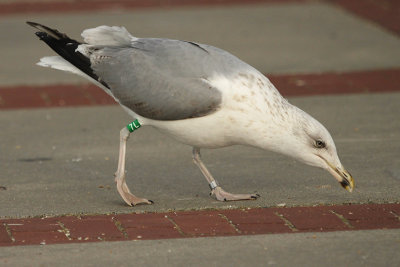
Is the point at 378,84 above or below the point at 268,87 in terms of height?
below

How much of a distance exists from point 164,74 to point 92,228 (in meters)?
1.09

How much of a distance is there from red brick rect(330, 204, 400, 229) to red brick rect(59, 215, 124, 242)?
141 centimetres

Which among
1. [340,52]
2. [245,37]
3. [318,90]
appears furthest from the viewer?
[245,37]

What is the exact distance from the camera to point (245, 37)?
41.0 ft

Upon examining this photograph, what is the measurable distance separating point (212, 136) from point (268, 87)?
47cm

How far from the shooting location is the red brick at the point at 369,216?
5.51 meters

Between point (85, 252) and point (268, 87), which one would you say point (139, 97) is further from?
point (85, 252)

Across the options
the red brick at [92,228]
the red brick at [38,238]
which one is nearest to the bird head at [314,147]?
the red brick at [92,228]

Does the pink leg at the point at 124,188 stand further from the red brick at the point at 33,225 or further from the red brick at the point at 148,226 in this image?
the red brick at the point at 33,225

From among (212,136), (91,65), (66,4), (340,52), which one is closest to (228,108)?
(212,136)

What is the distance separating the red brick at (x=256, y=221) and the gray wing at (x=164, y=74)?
2.20ft

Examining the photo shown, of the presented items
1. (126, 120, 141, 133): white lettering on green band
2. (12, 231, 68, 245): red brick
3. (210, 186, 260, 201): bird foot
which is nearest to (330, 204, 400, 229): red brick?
(210, 186, 260, 201): bird foot

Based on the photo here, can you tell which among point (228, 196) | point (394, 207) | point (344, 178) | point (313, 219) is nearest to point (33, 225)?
point (228, 196)

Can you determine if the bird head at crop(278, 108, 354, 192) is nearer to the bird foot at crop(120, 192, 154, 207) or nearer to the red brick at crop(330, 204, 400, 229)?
the red brick at crop(330, 204, 400, 229)
